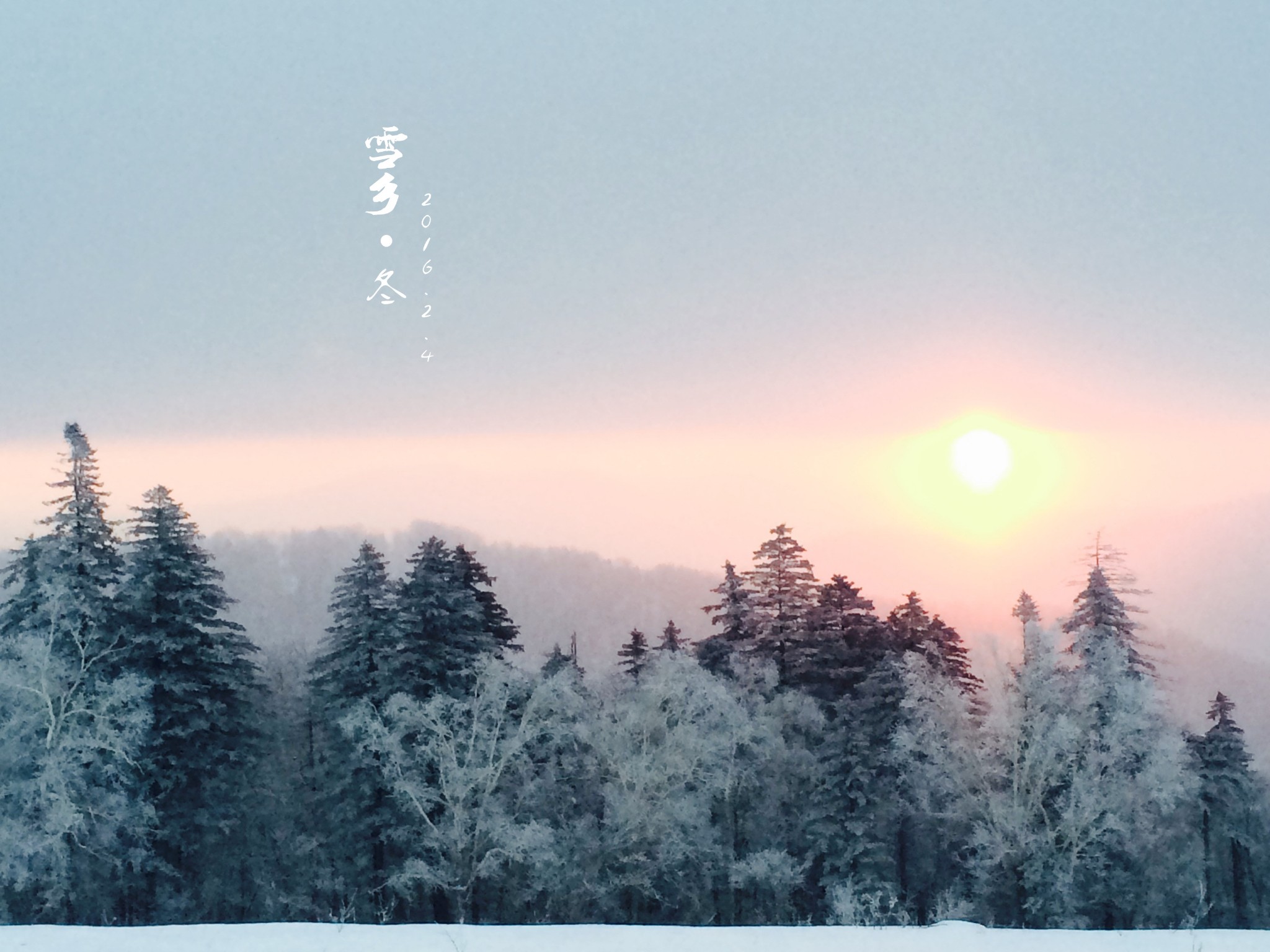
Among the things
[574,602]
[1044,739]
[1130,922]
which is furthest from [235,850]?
[574,602]

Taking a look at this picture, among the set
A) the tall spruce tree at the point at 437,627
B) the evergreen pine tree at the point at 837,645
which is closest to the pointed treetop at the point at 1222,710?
the evergreen pine tree at the point at 837,645

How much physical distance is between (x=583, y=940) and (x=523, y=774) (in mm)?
18901

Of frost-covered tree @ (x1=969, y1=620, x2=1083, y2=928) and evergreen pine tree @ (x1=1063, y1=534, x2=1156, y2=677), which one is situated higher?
evergreen pine tree @ (x1=1063, y1=534, x2=1156, y2=677)

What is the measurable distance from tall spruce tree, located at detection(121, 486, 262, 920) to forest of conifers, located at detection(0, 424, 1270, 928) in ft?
0.34

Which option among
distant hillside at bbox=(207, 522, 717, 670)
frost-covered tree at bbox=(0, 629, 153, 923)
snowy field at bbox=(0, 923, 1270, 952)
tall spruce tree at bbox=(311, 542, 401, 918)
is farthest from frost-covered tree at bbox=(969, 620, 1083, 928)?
distant hillside at bbox=(207, 522, 717, 670)

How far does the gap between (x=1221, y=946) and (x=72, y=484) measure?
3456 cm

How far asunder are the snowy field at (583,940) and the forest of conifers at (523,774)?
14.8 metres

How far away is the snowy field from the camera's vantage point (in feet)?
56.4

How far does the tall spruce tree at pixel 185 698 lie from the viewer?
35625 mm

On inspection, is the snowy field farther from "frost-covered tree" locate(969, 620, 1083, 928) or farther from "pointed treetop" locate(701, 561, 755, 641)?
"pointed treetop" locate(701, 561, 755, 641)

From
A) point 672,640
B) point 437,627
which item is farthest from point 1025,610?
point 437,627

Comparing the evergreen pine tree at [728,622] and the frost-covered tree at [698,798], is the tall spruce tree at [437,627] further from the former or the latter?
the evergreen pine tree at [728,622]

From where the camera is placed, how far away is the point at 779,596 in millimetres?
49219

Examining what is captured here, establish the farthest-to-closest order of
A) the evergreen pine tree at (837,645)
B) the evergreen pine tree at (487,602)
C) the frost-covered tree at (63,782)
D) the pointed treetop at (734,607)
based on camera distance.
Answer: the pointed treetop at (734,607) → the evergreen pine tree at (837,645) → the evergreen pine tree at (487,602) → the frost-covered tree at (63,782)
